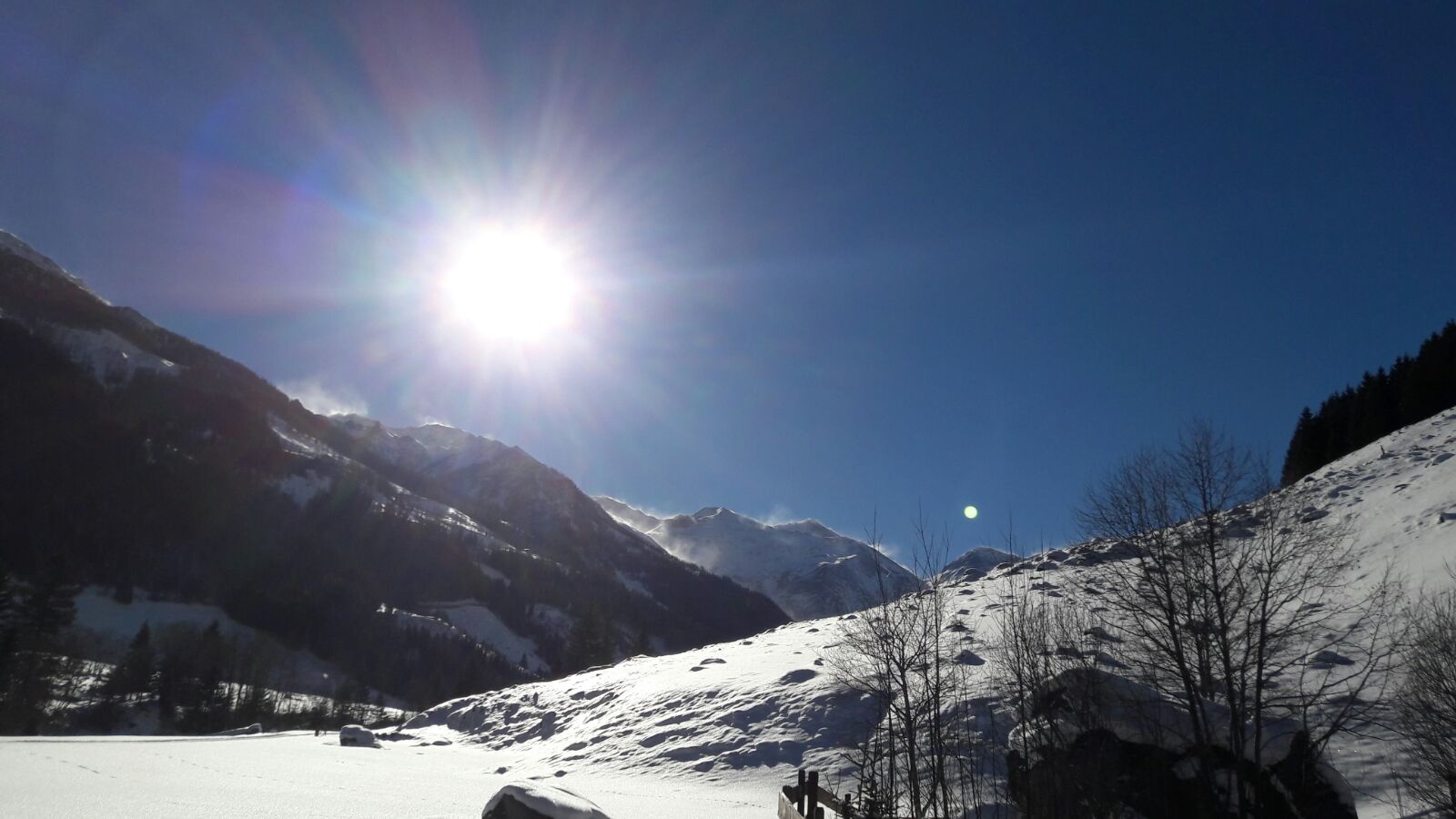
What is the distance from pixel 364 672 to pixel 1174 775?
150008 mm

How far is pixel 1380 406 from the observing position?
6172cm

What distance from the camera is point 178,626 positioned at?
104 m

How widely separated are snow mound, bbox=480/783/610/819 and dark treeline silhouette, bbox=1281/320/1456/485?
59.0 m

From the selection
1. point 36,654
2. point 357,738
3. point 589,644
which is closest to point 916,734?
point 357,738

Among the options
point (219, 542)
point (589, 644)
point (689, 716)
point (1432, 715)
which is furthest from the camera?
point (219, 542)

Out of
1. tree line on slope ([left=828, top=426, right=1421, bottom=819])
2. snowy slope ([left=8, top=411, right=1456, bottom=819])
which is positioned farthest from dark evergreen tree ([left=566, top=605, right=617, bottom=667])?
tree line on slope ([left=828, top=426, right=1421, bottom=819])

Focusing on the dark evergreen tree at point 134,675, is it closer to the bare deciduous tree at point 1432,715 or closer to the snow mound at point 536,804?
the snow mound at point 536,804

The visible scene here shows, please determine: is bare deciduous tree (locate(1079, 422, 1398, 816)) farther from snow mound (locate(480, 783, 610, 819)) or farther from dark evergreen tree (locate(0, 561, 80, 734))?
dark evergreen tree (locate(0, 561, 80, 734))

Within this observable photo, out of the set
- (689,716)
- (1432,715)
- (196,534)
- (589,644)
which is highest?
(196,534)

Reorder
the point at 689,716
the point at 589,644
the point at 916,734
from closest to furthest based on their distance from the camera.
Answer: the point at 916,734
the point at 689,716
the point at 589,644

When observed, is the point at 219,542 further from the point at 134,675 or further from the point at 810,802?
the point at 810,802

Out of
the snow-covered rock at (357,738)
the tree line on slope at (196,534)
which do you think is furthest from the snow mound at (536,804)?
the tree line on slope at (196,534)

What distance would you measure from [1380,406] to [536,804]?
77928 mm

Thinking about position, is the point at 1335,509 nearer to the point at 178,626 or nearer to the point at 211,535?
the point at 178,626
